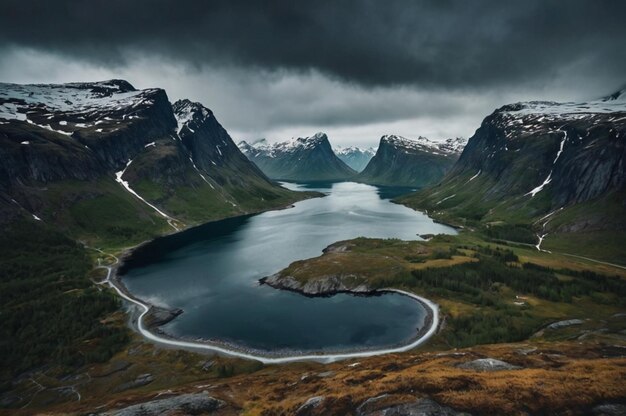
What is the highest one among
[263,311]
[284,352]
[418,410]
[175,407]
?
[418,410]

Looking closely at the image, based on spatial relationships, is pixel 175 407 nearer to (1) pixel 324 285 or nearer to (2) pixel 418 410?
(2) pixel 418 410

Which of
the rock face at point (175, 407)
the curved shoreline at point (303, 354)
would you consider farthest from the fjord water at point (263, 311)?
the rock face at point (175, 407)

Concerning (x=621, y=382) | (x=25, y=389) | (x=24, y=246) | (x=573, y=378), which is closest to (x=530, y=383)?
(x=573, y=378)

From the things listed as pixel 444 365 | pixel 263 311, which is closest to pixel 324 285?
pixel 263 311

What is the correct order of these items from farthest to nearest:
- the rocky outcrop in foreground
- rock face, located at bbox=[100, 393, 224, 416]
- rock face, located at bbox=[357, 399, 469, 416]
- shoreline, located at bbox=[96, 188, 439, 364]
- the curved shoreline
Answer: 1. the rocky outcrop in foreground
2. shoreline, located at bbox=[96, 188, 439, 364]
3. the curved shoreline
4. rock face, located at bbox=[100, 393, 224, 416]
5. rock face, located at bbox=[357, 399, 469, 416]

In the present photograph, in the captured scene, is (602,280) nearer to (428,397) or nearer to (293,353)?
(293,353)

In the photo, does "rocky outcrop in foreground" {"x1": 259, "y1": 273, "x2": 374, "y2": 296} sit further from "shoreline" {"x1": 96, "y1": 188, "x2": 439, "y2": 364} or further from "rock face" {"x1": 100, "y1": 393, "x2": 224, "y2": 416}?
"rock face" {"x1": 100, "y1": 393, "x2": 224, "y2": 416}

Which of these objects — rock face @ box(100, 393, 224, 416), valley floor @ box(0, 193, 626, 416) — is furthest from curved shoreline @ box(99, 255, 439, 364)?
rock face @ box(100, 393, 224, 416)

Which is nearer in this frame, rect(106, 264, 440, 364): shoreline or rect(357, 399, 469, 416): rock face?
rect(357, 399, 469, 416): rock face

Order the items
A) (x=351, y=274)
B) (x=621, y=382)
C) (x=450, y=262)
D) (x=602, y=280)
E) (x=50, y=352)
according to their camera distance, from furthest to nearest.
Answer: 1. (x=450, y=262)
2. (x=351, y=274)
3. (x=602, y=280)
4. (x=50, y=352)
5. (x=621, y=382)
